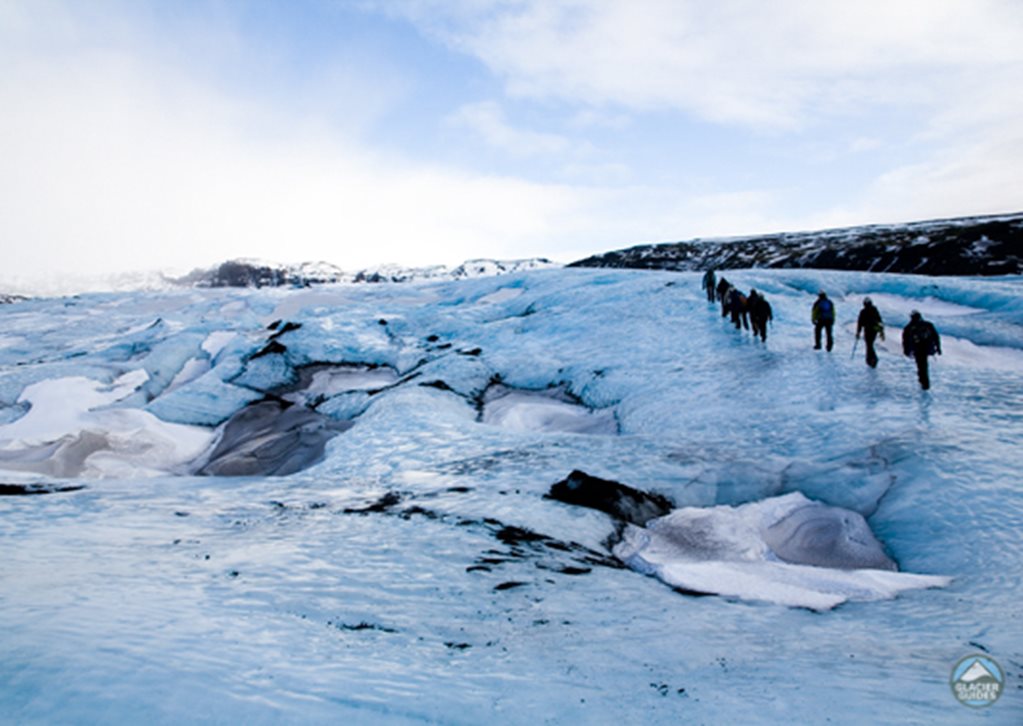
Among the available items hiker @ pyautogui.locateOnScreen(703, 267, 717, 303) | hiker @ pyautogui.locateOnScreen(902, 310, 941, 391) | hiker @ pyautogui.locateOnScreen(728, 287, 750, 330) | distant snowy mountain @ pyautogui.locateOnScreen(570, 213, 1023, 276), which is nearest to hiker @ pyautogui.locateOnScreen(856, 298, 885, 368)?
hiker @ pyautogui.locateOnScreen(902, 310, 941, 391)

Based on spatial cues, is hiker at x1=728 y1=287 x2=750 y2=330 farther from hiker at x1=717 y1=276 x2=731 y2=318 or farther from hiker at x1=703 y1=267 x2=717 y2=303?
hiker at x1=703 y1=267 x2=717 y2=303

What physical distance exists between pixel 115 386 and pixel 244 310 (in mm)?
23547

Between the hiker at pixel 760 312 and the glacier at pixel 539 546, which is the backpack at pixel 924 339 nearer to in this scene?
the glacier at pixel 539 546

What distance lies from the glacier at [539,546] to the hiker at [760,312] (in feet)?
2.83

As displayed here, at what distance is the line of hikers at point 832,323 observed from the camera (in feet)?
41.7

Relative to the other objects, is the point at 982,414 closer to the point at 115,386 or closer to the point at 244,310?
the point at 115,386

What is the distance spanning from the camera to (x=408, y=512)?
9.07 m

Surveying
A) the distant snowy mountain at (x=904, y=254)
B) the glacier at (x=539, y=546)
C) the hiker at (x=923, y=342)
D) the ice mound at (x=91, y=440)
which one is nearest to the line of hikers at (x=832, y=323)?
the hiker at (x=923, y=342)

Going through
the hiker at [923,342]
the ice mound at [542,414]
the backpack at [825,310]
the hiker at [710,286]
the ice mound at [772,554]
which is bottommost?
the ice mound at [542,414]

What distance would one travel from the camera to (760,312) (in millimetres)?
18328

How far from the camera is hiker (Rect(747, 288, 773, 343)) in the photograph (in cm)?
1806

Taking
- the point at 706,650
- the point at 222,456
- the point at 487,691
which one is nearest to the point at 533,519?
the point at 706,650

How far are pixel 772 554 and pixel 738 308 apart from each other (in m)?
14.3

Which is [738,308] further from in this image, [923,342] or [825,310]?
[923,342]
